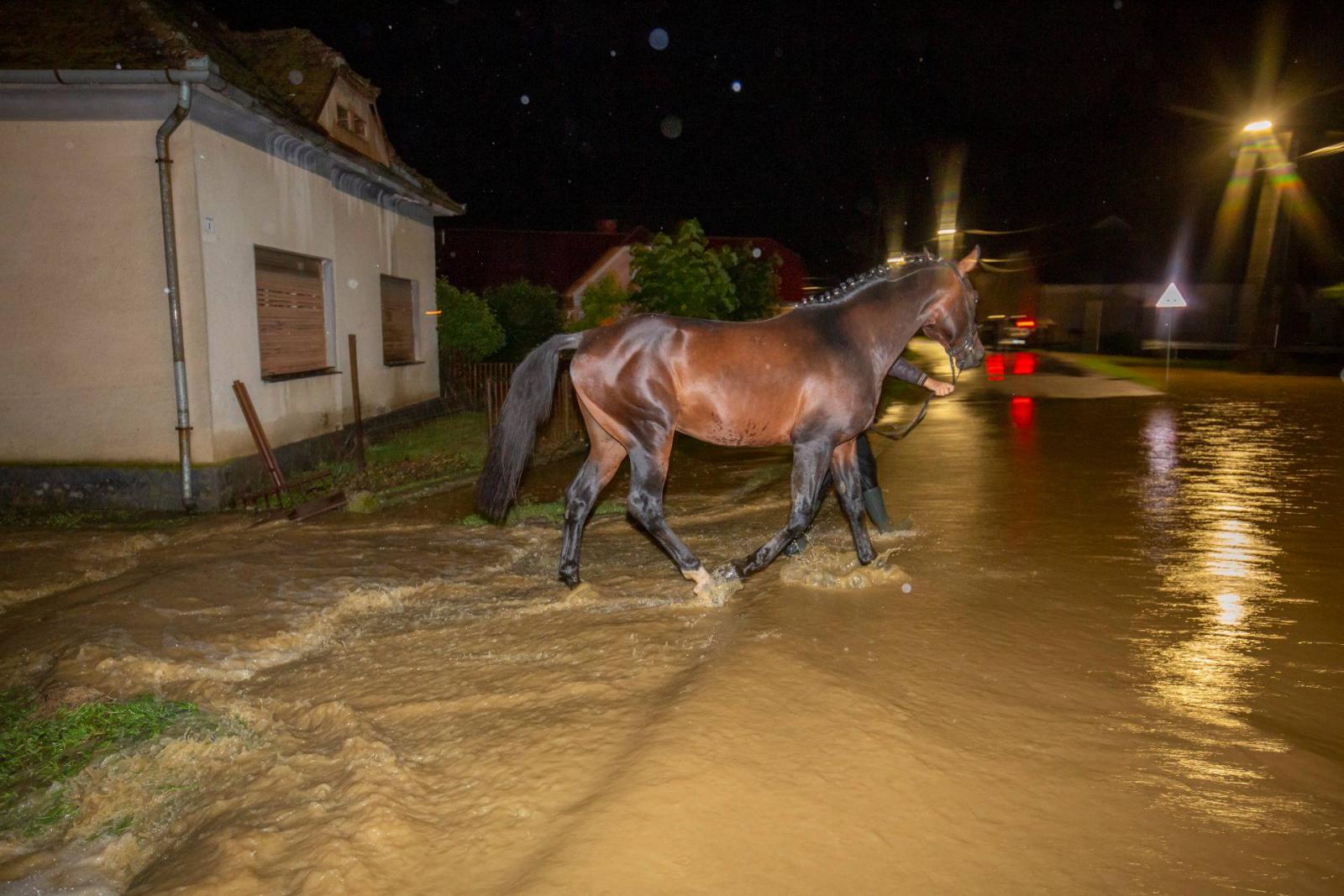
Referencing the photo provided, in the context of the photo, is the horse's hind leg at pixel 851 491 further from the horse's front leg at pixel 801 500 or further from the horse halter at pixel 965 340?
the horse halter at pixel 965 340

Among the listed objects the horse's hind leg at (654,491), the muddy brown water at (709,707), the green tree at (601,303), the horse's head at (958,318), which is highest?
the green tree at (601,303)

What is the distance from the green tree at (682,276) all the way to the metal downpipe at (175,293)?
30.3 feet

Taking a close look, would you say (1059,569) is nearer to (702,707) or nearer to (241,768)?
(702,707)

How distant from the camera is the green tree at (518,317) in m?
20.5

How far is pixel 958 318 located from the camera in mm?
5996

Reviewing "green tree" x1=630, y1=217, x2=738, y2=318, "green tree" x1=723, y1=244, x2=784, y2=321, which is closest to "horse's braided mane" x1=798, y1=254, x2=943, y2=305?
"green tree" x1=630, y1=217, x2=738, y2=318

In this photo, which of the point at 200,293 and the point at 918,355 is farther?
the point at 918,355

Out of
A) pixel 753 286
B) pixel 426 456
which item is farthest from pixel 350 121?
pixel 753 286

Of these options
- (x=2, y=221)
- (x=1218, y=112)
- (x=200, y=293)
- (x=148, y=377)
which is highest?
(x=1218, y=112)

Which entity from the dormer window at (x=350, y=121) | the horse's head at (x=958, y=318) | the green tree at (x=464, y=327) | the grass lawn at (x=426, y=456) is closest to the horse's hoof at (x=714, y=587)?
the horse's head at (x=958, y=318)

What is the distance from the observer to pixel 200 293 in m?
8.52

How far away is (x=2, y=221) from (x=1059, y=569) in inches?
396

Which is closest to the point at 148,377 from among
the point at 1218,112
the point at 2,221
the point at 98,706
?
the point at 2,221

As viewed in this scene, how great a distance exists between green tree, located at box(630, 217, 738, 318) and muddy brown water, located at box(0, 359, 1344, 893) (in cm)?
968
